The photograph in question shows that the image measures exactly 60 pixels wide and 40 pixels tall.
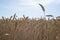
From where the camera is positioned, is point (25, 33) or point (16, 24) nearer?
point (25, 33)

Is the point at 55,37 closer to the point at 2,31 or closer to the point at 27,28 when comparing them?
the point at 27,28

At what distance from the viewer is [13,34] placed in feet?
10.1

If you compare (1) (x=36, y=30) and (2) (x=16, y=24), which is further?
(2) (x=16, y=24)

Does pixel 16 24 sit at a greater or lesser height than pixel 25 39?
greater

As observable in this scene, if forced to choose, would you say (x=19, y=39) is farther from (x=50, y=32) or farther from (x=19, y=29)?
(x=50, y=32)

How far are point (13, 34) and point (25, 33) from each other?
18 centimetres

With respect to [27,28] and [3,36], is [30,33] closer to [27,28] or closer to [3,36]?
[27,28]

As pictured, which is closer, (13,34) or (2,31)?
(13,34)

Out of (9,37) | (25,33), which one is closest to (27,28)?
(25,33)

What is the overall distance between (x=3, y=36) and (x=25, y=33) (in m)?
0.34

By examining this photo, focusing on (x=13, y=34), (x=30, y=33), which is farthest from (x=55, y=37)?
(x=13, y=34)

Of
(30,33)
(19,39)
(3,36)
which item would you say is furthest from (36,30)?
(3,36)

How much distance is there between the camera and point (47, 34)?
120 inches

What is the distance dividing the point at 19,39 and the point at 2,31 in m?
0.43
